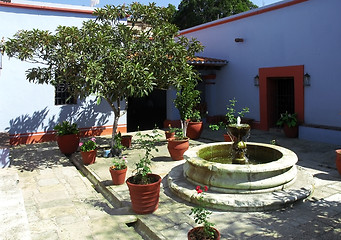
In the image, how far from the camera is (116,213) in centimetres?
480

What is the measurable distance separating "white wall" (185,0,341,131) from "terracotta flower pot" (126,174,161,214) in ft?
24.5

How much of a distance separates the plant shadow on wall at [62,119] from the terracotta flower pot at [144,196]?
275 inches

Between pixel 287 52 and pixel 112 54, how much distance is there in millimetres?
6883

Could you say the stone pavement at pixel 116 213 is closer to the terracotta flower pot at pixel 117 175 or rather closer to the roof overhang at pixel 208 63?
the terracotta flower pot at pixel 117 175

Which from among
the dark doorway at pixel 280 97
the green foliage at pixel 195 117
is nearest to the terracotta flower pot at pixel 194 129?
the green foliage at pixel 195 117

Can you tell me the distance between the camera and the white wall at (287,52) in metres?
9.41

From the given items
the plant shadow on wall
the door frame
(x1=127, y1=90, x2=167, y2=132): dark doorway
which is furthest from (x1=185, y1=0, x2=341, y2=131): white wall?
the plant shadow on wall

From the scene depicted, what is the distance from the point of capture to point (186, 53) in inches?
323

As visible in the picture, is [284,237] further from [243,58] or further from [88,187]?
[243,58]

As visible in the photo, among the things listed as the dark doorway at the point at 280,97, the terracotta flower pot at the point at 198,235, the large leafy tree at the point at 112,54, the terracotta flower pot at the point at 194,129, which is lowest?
the terracotta flower pot at the point at 198,235

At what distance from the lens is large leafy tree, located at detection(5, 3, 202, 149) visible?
272 inches

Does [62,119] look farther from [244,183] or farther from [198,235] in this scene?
[198,235]

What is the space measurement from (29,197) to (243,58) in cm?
999

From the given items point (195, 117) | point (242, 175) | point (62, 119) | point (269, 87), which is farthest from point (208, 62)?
point (242, 175)
